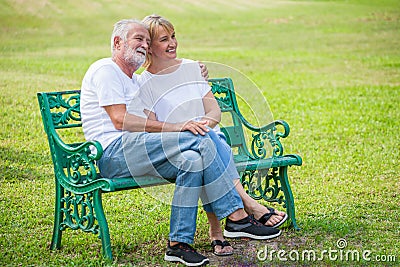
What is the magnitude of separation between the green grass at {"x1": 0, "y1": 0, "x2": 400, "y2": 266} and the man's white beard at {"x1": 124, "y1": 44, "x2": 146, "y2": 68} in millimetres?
851

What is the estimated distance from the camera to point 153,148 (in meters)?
4.48

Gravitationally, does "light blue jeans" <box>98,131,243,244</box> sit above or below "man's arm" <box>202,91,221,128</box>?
below

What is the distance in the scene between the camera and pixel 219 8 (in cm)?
2550

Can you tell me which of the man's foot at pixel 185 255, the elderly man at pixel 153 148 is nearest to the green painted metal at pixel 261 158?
the elderly man at pixel 153 148

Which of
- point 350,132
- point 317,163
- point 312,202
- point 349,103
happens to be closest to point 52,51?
point 349,103

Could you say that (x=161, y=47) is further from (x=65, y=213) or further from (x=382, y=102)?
(x=382, y=102)

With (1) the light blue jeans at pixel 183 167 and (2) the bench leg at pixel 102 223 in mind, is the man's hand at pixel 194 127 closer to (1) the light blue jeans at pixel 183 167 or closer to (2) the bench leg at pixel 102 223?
(1) the light blue jeans at pixel 183 167

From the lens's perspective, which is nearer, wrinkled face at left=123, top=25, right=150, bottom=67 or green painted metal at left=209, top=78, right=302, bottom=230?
wrinkled face at left=123, top=25, right=150, bottom=67

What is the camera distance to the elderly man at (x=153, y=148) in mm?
4391

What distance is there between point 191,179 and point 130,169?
1.32ft

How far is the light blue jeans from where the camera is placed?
438 centimetres

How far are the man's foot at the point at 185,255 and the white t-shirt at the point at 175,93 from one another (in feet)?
2.73

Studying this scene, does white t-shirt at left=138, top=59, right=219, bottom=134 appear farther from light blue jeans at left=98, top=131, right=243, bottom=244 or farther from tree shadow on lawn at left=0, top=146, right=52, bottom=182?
tree shadow on lawn at left=0, top=146, right=52, bottom=182

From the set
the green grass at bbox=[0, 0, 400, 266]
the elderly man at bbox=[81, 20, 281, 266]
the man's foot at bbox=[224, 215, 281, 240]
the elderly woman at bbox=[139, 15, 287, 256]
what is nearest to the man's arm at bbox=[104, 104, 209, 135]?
the elderly man at bbox=[81, 20, 281, 266]
